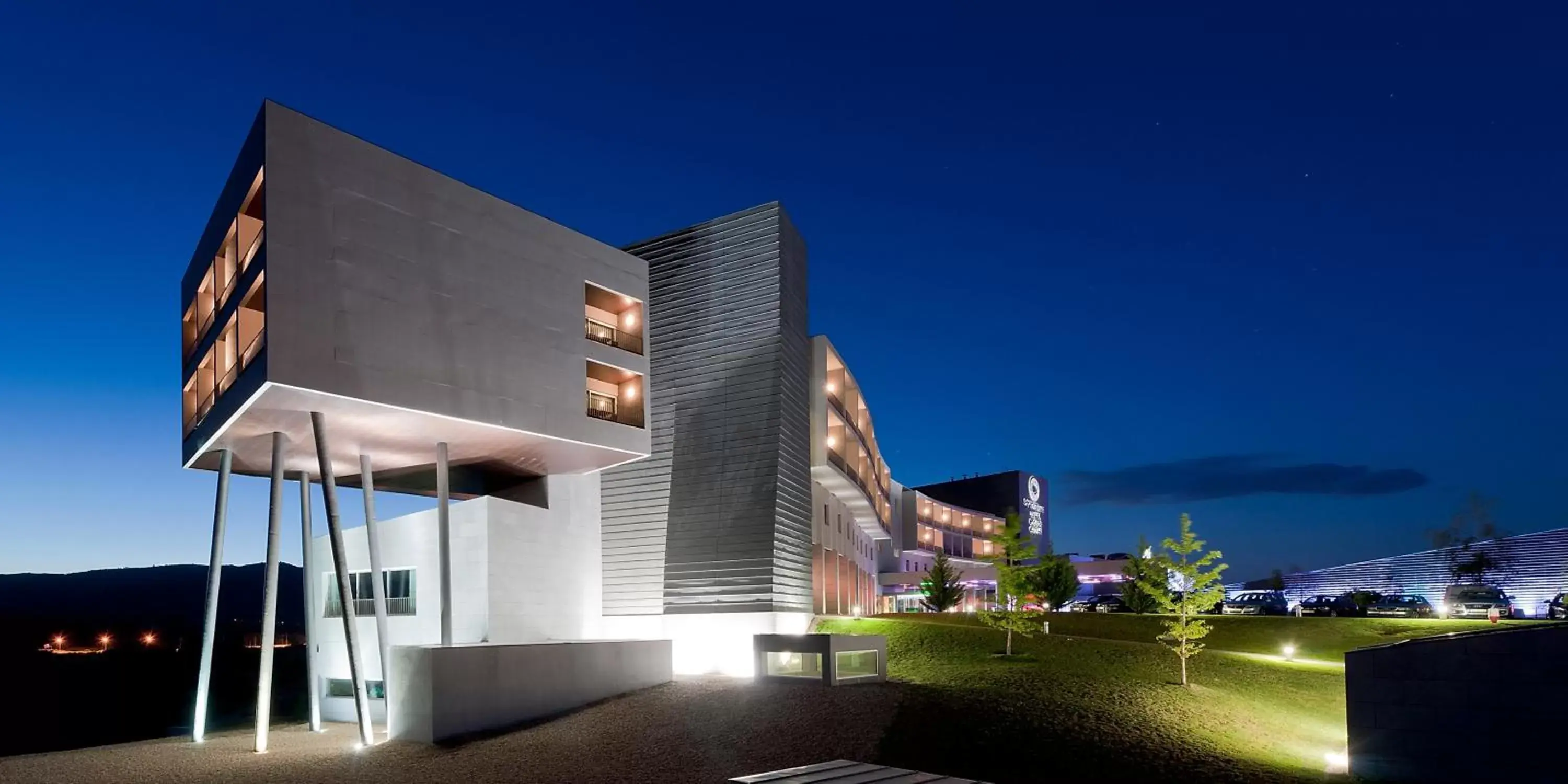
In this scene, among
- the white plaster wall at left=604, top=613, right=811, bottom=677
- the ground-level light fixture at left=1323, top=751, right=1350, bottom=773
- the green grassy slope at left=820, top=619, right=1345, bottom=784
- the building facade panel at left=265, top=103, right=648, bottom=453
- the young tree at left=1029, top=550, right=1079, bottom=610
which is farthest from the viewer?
the young tree at left=1029, top=550, right=1079, bottom=610

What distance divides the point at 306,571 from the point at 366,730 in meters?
8.62

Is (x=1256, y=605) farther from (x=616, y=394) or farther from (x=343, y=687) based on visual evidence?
(x=343, y=687)

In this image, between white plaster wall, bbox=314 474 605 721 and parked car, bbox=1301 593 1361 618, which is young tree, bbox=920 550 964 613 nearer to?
parked car, bbox=1301 593 1361 618

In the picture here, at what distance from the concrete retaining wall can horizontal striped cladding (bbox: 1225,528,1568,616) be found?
51.1 m

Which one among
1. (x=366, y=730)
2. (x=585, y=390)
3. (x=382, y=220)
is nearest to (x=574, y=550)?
(x=585, y=390)

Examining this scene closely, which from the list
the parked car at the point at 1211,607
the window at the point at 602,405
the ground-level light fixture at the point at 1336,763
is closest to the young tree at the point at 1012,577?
the parked car at the point at 1211,607

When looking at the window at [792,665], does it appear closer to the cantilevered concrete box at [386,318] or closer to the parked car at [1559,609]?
the cantilevered concrete box at [386,318]

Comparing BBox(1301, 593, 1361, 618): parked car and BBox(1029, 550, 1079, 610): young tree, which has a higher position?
BBox(1029, 550, 1079, 610): young tree

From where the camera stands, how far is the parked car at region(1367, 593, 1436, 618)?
44062 millimetres

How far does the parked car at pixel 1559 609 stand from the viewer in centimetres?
4078

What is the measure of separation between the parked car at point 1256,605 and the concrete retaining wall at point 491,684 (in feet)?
99.5

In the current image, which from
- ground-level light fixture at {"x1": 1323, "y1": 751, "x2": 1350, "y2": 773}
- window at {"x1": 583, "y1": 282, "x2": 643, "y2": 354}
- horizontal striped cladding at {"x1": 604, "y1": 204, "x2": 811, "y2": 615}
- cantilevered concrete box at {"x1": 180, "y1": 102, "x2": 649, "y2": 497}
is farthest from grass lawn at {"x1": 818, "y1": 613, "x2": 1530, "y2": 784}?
window at {"x1": 583, "y1": 282, "x2": 643, "y2": 354}

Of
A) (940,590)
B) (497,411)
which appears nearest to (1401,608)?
(940,590)

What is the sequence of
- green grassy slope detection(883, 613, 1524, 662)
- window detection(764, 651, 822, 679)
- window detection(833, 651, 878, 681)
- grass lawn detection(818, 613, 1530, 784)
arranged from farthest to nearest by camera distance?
1. green grassy slope detection(883, 613, 1524, 662)
2. window detection(764, 651, 822, 679)
3. window detection(833, 651, 878, 681)
4. grass lawn detection(818, 613, 1530, 784)
